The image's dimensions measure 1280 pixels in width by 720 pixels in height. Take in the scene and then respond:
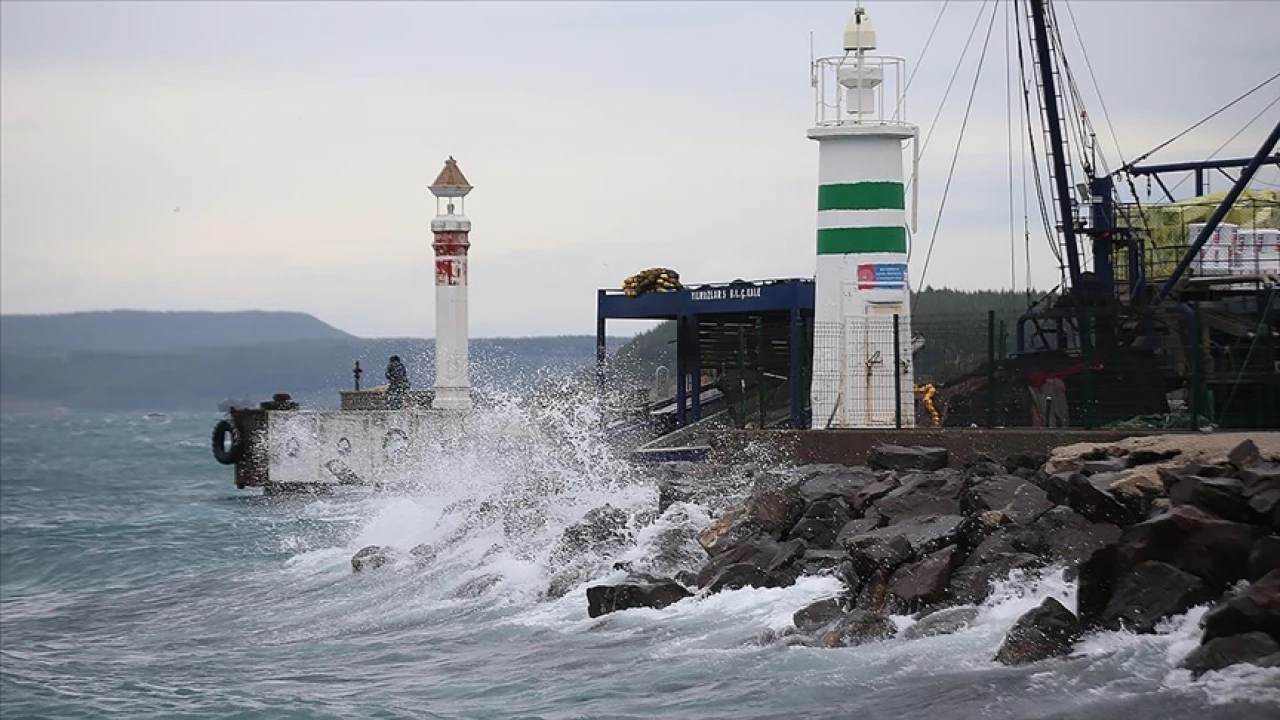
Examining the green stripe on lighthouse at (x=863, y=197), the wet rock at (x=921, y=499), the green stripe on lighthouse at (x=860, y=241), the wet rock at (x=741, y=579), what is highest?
the green stripe on lighthouse at (x=863, y=197)

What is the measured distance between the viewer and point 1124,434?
1772 centimetres

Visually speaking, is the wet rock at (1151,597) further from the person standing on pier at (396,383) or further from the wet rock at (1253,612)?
the person standing on pier at (396,383)

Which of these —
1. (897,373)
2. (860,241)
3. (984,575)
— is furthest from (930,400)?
(984,575)

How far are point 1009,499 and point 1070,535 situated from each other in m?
1.60

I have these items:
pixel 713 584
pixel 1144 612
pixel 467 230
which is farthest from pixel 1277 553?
pixel 467 230

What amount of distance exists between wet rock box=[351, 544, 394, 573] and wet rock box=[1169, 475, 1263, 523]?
11177mm

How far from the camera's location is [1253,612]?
1015cm

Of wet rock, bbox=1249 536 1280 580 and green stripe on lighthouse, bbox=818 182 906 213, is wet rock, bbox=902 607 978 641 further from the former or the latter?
green stripe on lighthouse, bbox=818 182 906 213

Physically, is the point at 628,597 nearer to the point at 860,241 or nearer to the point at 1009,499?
the point at 1009,499

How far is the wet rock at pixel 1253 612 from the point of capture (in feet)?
33.2

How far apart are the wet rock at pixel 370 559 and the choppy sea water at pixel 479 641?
0.44 m

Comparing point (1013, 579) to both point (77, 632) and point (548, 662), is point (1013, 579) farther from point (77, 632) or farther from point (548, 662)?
point (77, 632)

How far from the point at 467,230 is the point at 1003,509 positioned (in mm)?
21323

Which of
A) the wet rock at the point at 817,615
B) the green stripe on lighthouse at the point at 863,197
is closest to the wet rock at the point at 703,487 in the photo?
the green stripe on lighthouse at the point at 863,197
